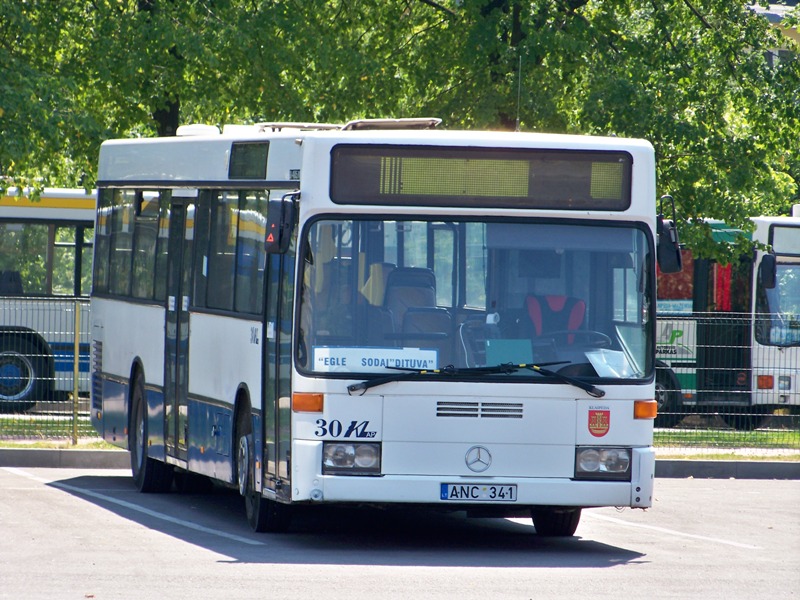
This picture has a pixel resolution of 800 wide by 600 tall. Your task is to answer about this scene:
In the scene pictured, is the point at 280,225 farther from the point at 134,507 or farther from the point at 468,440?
the point at 134,507

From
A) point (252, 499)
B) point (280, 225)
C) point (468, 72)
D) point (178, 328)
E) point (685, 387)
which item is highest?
point (468, 72)

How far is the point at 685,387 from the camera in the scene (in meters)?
21.1

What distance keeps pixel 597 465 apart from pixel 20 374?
13051 mm

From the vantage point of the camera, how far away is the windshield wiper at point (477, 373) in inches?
429

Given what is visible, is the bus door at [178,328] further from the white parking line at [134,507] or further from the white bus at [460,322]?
the white bus at [460,322]

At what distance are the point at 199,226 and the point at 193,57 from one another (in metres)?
9.86

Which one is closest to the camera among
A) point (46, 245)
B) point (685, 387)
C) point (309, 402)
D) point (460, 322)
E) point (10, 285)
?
point (309, 402)

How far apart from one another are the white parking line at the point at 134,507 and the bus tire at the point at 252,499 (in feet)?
0.85

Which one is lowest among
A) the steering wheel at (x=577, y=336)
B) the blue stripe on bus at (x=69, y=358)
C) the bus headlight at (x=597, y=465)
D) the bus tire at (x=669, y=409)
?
the bus tire at (x=669, y=409)

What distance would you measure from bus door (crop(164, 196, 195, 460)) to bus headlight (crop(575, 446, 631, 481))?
398cm

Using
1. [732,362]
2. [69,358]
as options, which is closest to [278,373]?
[69,358]

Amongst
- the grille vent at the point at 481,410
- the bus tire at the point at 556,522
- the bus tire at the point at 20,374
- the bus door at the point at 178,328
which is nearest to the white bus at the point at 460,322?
the grille vent at the point at 481,410

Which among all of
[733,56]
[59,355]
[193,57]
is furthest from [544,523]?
[733,56]

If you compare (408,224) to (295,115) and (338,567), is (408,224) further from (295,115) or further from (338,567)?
(295,115)
